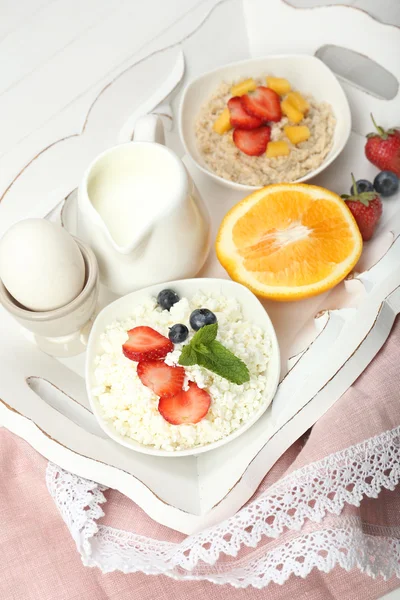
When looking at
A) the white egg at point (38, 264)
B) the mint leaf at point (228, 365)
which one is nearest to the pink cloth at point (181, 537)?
the mint leaf at point (228, 365)

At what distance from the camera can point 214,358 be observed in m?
1.00

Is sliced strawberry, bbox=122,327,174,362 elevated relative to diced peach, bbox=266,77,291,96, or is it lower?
lower

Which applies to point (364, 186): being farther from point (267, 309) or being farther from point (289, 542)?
point (289, 542)

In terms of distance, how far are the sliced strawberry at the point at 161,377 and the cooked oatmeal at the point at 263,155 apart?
0.46 metres

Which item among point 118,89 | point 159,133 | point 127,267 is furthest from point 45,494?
point 118,89

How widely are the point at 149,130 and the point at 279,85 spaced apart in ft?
1.11

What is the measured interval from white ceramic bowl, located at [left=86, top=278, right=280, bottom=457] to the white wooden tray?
0.04m

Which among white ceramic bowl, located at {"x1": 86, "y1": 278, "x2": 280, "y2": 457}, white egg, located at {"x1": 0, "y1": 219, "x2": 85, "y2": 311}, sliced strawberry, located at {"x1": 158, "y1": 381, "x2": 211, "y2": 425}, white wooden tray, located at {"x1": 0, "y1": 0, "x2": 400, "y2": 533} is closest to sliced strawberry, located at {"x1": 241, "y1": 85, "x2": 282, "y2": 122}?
white wooden tray, located at {"x1": 0, "y1": 0, "x2": 400, "y2": 533}

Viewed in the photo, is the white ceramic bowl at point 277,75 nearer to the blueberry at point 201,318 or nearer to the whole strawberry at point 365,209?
the whole strawberry at point 365,209

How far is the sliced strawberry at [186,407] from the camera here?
1003mm

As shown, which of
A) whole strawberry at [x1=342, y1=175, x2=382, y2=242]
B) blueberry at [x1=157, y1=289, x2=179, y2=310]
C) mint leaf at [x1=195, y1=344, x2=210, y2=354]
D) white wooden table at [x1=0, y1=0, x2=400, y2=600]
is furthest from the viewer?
white wooden table at [x1=0, y1=0, x2=400, y2=600]

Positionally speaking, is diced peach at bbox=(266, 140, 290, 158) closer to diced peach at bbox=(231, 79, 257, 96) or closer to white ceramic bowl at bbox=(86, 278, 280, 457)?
diced peach at bbox=(231, 79, 257, 96)

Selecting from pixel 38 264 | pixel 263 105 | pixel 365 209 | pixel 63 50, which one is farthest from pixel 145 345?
pixel 63 50

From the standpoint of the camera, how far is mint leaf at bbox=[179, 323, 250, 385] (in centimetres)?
100
